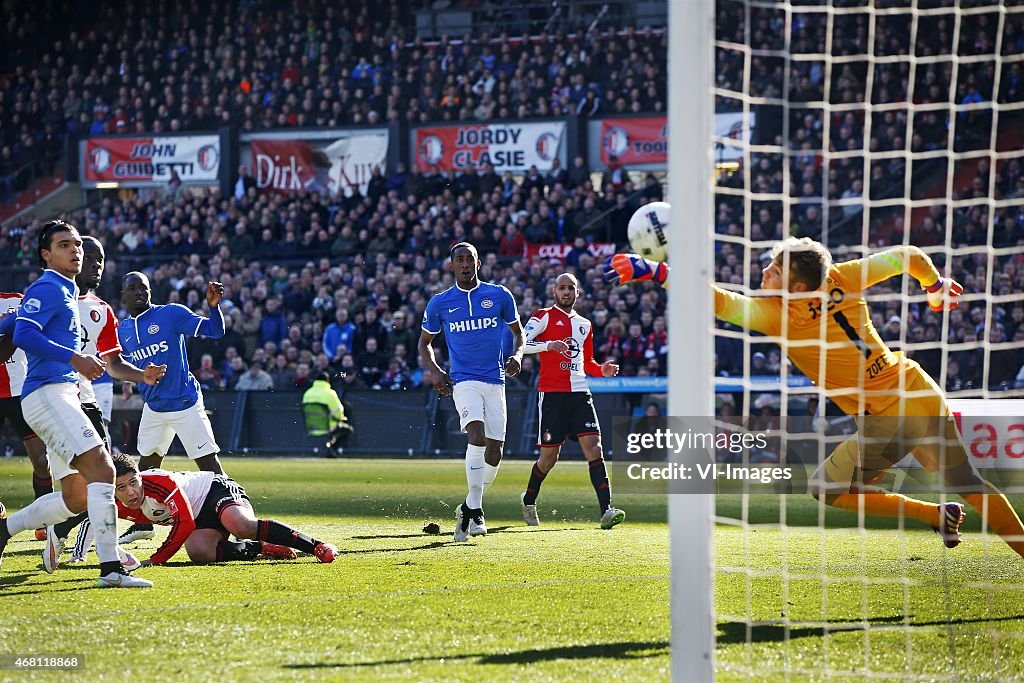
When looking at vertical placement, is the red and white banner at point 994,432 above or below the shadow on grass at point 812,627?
above

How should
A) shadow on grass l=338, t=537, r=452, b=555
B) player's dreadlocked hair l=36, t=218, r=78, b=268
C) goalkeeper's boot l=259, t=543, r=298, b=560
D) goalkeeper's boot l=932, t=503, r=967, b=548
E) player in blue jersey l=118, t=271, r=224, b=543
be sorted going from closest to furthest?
goalkeeper's boot l=932, t=503, r=967, b=548, player's dreadlocked hair l=36, t=218, r=78, b=268, goalkeeper's boot l=259, t=543, r=298, b=560, shadow on grass l=338, t=537, r=452, b=555, player in blue jersey l=118, t=271, r=224, b=543

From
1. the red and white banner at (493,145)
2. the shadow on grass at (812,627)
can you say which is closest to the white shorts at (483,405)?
the shadow on grass at (812,627)

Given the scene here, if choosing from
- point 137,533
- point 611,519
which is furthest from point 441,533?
point 137,533

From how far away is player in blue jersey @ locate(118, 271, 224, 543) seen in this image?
9.51m

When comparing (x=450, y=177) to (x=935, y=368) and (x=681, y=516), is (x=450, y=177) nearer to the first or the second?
(x=935, y=368)

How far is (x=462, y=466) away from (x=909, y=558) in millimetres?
10361

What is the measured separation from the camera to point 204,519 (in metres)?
7.94

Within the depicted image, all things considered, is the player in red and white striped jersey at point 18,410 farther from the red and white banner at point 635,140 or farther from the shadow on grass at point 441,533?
the red and white banner at point 635,140

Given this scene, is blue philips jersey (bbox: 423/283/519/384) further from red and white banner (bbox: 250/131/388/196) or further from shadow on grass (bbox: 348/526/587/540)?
red and white banner (bbox: 250/131/388/196)

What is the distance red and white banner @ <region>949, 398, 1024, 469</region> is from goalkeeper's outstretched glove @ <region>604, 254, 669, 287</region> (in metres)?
6.72

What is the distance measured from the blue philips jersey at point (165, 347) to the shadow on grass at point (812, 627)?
527 cm

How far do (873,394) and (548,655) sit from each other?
2.45 m

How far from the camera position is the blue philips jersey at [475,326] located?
10117mm

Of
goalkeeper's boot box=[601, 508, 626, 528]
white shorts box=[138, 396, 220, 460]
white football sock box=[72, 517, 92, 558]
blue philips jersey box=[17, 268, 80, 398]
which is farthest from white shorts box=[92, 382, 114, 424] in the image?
goalkeeper's boot box=[601, 508, 626, 528]
